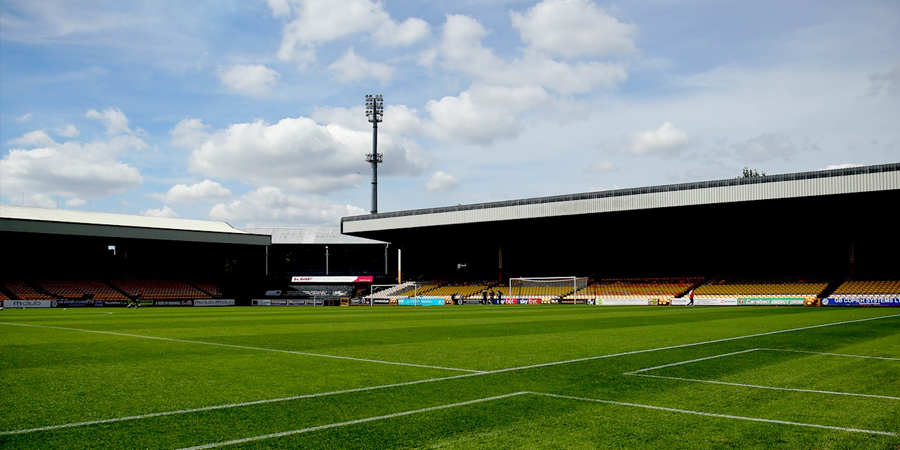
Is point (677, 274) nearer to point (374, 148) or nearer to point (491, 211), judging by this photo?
point (491, 211)

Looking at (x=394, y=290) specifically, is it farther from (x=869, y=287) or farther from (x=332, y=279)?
(x=869, y=287)

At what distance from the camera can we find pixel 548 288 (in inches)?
2290

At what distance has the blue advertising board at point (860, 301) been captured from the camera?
39.4 m

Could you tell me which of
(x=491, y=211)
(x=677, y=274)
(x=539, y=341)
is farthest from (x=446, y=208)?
(x=539, y=341)

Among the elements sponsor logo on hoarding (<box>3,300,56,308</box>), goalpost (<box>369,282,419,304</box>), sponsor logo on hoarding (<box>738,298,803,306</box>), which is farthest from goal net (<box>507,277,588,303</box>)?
sponsor logo on hoarding (<box>3,300,56,308</box>)

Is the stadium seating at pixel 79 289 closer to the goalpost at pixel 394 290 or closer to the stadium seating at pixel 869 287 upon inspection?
the goalpost at pixel 394 290

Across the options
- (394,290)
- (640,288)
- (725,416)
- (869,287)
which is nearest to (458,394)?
(725,416)

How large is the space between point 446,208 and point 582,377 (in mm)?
49814

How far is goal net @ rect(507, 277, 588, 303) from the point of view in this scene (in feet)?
181

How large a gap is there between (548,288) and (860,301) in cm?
2442

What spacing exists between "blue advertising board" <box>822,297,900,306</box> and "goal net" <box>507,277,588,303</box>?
1863cm

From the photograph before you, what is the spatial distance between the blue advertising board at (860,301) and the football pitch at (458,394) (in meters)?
29.5

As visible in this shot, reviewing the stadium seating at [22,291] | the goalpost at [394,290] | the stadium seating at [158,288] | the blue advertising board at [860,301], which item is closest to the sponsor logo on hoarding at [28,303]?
the stadium seating at [22,291]

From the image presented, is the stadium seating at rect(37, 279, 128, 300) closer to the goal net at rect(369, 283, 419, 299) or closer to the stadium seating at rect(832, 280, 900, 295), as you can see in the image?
the goal net at rect(369, 283, 419, 299)
